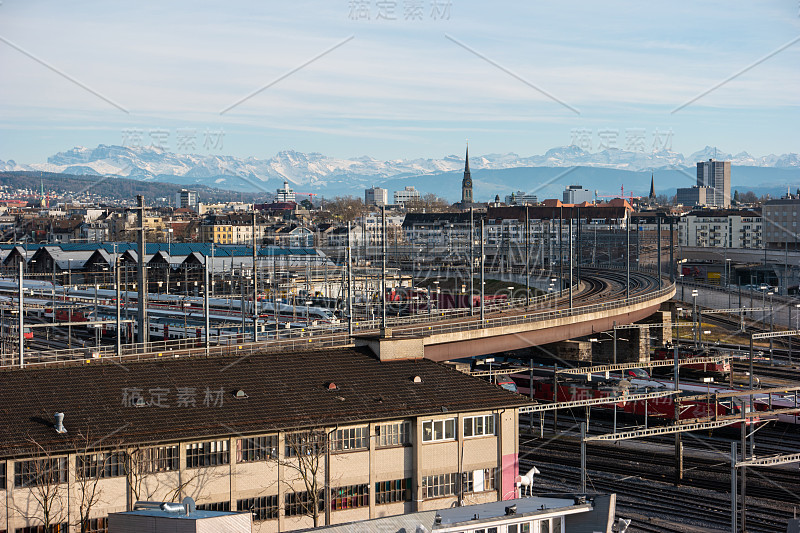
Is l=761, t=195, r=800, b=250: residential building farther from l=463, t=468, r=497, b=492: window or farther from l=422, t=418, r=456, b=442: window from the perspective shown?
l=422, t=418, r=456, b=442: window

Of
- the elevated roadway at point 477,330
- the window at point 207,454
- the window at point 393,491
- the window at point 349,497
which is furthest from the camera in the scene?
the elevated roadway at point 477,330

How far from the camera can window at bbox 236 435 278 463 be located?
64.4ft

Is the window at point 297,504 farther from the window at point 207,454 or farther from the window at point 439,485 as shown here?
the window at point 439,485

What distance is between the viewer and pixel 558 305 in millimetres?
50312

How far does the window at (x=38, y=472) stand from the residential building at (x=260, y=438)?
0.08ft

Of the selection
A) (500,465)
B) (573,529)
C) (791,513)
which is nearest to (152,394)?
(500,465)

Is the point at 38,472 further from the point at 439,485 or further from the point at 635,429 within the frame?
the point at 635,429

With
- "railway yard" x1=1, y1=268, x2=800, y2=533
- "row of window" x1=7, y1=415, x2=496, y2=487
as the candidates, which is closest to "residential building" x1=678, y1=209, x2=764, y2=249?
"railway yard" x1=1, y1=268, x2=800, y2=533

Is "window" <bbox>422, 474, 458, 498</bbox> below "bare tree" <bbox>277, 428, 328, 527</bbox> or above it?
below

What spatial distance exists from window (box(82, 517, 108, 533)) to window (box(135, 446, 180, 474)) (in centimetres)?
118

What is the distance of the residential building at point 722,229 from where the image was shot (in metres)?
118

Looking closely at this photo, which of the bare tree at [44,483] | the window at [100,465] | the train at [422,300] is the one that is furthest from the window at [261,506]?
the train at [422,300]

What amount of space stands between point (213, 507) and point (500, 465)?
7.13 metres

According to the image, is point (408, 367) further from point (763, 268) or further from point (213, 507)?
point (763, 268)
